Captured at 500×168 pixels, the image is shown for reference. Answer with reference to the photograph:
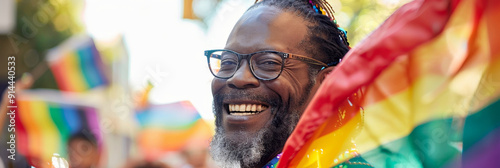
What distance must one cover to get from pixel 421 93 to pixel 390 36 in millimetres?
173

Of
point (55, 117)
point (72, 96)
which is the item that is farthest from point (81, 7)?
point (55, 117)

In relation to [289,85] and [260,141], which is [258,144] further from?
[289,85]

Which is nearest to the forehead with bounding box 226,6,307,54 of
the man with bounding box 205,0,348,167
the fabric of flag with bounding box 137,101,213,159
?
the man with bounding box 205,0,348,167

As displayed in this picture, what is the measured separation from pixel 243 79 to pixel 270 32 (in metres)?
0.26

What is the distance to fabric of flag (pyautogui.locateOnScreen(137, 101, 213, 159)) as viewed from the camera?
543 cm

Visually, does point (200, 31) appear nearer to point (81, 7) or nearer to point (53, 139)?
point (53, 139)

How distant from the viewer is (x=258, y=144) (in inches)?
84.4

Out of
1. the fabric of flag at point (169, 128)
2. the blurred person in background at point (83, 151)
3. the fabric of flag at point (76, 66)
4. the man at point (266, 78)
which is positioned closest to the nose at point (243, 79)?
the man at point (266, 78)

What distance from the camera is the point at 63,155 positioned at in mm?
3650

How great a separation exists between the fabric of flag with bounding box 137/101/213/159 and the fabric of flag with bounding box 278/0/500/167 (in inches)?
134

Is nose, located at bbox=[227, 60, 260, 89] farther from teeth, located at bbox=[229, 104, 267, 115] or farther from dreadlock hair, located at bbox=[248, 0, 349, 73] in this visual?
dreadlock hair, located at bbox=[248, 0, 349, 73]

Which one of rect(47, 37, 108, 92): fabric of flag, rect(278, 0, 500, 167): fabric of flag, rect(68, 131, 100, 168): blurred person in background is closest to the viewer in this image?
rect(278, 0, 500, 167): fabric of flag

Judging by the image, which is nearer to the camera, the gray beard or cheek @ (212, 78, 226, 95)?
the gray beard

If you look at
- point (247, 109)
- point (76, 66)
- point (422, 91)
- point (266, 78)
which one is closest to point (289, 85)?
point (266, 78)
